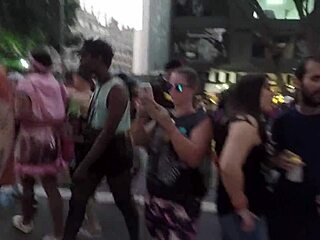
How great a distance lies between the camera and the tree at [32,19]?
2216 centimetres

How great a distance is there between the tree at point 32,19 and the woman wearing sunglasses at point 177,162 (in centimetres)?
1747

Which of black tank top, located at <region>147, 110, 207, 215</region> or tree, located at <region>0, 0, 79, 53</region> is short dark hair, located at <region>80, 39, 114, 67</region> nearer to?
black tank top, located at <region>147, 110, 207, 215</region>

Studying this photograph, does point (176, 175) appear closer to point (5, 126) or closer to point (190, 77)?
point (190, 77)

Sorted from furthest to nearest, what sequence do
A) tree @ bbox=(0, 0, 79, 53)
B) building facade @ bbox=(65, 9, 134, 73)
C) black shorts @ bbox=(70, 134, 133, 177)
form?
building facade @ bbox=(65, 9, 134, 73) → tree @ bbox=(0, 0, 79, 53) → black shorts @ bbox=(70, 134, 133, 177)

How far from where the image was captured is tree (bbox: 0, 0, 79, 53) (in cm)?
2216

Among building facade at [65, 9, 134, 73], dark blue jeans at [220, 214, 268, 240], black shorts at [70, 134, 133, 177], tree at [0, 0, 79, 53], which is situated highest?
dark blue jeans at [220, 214, 268, 240]

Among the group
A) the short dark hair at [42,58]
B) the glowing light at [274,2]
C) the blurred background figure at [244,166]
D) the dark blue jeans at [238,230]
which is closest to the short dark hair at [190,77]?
the blurred background figure at [244,166]

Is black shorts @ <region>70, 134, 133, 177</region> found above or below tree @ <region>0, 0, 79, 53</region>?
above

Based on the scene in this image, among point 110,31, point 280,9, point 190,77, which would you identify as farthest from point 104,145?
point 280,9

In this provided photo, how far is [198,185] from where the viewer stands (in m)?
4.35

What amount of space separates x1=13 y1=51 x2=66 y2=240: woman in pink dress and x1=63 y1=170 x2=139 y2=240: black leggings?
0.76 metres

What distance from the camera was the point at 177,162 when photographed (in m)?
4.26

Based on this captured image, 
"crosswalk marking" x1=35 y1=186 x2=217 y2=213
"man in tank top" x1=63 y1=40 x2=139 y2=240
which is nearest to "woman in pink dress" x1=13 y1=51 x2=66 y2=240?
"man in tank top" x1=63 y1=40 x2=139 y2=240

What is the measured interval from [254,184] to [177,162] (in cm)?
48
